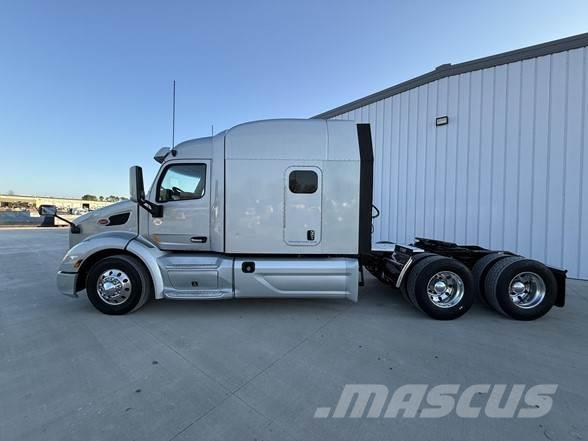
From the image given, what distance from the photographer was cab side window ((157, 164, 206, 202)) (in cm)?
396

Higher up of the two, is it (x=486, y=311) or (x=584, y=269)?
(x=584, y=269)

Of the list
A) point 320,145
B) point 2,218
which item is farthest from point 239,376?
point 2,218

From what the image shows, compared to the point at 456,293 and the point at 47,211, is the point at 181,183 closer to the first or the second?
the point at 47,211

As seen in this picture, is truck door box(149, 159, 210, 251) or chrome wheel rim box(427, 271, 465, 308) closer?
chrome wheel rim box(427, 271, 465, 308)

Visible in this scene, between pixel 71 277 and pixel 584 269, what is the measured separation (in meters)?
9.74

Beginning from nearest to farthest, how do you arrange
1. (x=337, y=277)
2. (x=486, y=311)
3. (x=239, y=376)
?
(x=239, y=376) < (x=337, y=277) < (x=486, y=311)

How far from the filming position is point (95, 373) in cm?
242

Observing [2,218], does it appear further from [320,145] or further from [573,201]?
[573,201]

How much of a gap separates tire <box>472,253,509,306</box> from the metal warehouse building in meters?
3.14

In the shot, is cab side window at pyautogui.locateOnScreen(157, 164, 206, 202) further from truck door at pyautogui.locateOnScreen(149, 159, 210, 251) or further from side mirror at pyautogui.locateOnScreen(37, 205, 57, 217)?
side mirror at pyautogui.locateOnScreen(37, 205, 57, 217)

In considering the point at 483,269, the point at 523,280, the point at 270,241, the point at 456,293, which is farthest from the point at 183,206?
the point at 523,280

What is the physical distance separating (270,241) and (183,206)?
1.43 meters

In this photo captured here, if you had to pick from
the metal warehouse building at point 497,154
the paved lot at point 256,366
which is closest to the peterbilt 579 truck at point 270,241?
the paved lot at point 256,366

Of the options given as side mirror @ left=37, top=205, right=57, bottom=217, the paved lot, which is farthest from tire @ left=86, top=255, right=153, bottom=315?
side mirror @ left=37, top=205, right=57, bottom=217
